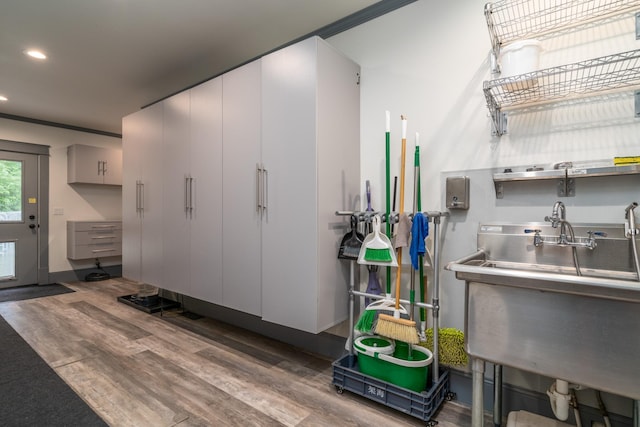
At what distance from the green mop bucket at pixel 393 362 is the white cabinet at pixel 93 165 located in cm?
530

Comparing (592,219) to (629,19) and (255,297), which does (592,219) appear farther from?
(255,297)

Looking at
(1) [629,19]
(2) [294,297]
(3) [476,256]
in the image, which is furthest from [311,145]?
(1) [629,19]

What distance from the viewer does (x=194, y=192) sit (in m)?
2.84

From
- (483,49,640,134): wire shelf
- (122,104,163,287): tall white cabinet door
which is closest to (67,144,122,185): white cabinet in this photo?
(122,104,163,287): tall white cabinet door

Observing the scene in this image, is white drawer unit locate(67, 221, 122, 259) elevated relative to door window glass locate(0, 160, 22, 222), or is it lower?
lower

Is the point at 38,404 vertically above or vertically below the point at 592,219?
below

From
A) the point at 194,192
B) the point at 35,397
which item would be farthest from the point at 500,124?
the point at 35,397

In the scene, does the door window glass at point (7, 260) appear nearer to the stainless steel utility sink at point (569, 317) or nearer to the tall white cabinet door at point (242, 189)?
the tall white cabinet door at point (242, 189)

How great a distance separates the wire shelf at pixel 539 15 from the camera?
4.91 feet

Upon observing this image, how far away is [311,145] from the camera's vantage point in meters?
1.98

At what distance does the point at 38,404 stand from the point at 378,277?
2.17 metres

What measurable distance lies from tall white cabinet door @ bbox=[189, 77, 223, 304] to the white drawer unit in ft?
11.5

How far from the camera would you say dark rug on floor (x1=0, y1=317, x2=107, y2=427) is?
1.71 m

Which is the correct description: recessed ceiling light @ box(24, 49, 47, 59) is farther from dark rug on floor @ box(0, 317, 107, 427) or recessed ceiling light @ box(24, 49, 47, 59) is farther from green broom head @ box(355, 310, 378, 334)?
green broom head @ box(355, 310, 378, 334)
